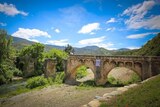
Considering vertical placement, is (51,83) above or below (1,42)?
below

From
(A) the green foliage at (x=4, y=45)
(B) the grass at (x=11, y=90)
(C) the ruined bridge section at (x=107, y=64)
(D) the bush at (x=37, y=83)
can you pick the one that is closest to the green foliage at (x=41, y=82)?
(D) the bush at (x=37, y=83)

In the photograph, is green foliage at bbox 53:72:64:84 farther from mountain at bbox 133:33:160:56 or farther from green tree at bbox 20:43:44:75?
green tree at bbox 20:43:44:75

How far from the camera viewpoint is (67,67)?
114ft

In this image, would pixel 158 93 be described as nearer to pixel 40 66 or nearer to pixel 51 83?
pixel 51 83

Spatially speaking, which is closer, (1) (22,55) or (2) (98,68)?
(2) (98,68)

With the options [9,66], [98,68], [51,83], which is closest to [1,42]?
[9,66]

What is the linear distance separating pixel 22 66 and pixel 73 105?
1741 inches

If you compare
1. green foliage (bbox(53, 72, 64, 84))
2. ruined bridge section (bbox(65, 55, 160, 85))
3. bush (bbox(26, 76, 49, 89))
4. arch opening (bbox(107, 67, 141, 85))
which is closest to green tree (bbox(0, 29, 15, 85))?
bush (bbox(26, 76, 49, 89))

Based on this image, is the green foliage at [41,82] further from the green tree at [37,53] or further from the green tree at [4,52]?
the green tree at [37,53]

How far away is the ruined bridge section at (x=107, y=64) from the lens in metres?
25.0

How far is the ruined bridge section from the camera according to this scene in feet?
81.9

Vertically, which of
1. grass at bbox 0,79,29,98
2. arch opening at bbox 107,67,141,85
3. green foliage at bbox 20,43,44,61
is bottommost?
grass at bbox 0,79,29,98

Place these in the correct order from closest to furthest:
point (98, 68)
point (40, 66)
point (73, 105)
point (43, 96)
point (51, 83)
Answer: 1. point (73, 105)
2. point (43, 96)
3. point (98, 68)
4. point (51, 83)
5. point (40, 66)

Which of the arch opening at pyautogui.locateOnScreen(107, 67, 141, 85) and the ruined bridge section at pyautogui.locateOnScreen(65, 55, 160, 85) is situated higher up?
the ruined bridge section at pyautogui.locateOnScreen(65, 55, 160, 85)
